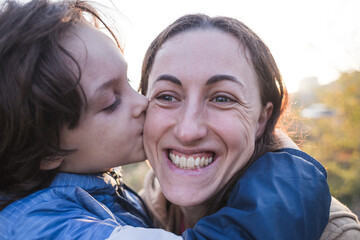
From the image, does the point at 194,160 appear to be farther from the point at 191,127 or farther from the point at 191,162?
the point at 191,127

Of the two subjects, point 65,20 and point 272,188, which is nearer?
point 272,188

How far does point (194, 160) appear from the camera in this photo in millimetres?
2018

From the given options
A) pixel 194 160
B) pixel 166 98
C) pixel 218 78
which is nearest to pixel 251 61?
pixel 218 78

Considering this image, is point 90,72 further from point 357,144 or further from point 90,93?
point 357,144

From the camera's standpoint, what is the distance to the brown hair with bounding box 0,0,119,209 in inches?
66.8

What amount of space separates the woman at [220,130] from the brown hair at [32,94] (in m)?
0.64

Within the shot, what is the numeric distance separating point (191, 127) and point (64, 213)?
92 cm

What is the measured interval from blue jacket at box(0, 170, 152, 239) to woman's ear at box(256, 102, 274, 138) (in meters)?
1.21

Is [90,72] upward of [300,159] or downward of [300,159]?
upward

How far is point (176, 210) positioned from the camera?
2.78m

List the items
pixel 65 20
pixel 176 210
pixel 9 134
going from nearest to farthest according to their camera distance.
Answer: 1. pixel 9 134
2. pixel 65 20
3. pixel 176 210

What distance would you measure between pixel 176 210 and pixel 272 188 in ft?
4.47

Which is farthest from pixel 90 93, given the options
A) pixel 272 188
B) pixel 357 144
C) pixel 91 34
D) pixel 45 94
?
pixel 357 144

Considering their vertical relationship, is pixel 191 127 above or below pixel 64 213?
above
